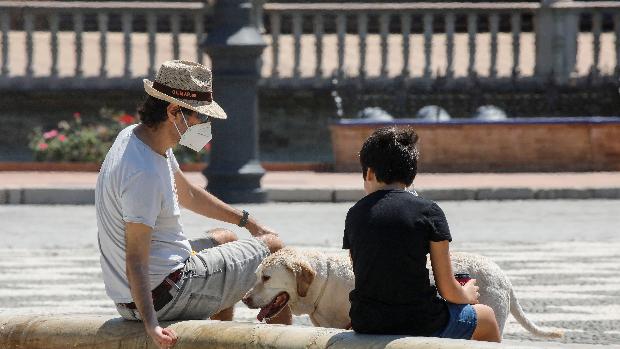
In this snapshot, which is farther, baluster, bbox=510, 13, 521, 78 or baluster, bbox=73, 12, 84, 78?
baluster, bbox=510, 13, 521, 78

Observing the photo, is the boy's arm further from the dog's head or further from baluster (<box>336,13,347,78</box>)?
baluster (<box>336,13,347,78</box>)

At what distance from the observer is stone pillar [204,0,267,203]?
18.6 m

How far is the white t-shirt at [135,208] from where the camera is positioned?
7234 millimetres

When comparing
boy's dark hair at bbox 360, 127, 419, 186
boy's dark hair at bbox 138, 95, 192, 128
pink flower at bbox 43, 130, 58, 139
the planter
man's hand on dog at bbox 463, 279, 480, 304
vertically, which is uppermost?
boy's dark hair at bbox 138, 95, 192, 128

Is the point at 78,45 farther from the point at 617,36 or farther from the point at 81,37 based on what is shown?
the point at 617,36

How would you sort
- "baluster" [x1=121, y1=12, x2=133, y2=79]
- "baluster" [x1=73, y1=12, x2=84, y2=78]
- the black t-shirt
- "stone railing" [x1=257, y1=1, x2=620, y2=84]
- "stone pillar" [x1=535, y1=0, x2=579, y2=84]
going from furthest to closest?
"stone pillar" [x1=535, y1=0, x2=579, y2=84] < "stone railing" [x1=257, y1=1, x2=620, y2=84] < "baluster" [x1=121, y1=12, x2=133, y2=79] < "baluster" [x1=73, y1=12, x2=84, y2=78] < the black t-shirt

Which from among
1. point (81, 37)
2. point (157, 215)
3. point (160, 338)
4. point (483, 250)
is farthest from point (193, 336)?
point (81, 37)

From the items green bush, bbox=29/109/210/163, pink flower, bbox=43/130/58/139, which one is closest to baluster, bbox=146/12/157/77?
green bush, bbox=29/109/210/163

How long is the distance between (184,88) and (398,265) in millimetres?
1193

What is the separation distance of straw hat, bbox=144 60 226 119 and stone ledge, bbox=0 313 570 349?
83 centimetres

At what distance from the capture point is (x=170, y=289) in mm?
7457

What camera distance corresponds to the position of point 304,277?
7.65 meters

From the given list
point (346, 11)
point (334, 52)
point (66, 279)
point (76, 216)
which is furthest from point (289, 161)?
point (66, 279)

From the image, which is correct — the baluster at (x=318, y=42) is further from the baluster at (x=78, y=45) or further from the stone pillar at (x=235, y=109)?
the stone pillar at (x=235, y=109)
